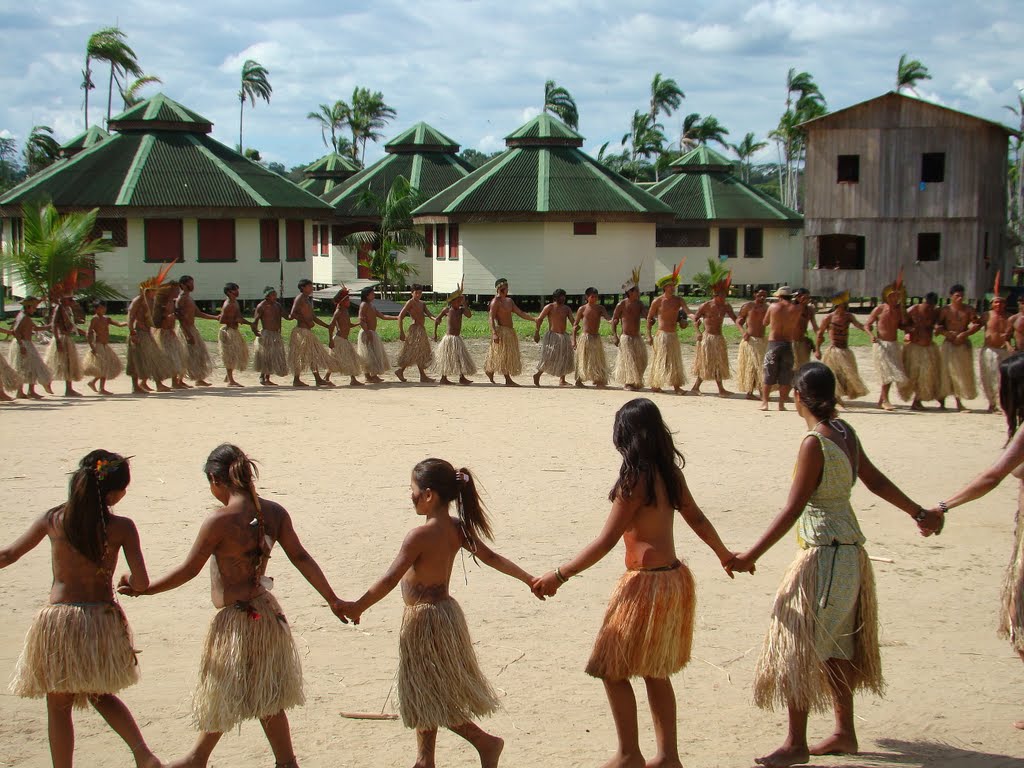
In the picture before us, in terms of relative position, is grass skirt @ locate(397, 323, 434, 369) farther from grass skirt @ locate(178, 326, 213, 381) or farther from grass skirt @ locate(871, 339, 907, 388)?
grass skirt @ locate(871, 339, 907, 388)

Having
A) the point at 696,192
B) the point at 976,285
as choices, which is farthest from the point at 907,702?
the point at 696,192

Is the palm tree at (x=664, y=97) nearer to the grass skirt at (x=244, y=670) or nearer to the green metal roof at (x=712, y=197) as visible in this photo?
the green metal roof at (x=712, y=197)

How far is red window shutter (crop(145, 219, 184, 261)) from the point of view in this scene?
83.5 ft

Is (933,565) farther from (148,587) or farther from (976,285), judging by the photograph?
(976,285)

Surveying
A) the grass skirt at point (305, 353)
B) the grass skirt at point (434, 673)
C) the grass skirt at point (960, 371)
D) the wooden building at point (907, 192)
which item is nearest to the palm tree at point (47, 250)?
the grass skirt at point (305, 353)

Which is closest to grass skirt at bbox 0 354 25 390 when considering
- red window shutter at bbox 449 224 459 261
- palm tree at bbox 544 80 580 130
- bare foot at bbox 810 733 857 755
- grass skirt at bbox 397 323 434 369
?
grass skirt at bbox 397 323 434 369

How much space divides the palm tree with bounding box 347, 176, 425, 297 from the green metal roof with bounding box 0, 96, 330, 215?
2196 millimetres

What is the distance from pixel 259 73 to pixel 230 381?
42139mm

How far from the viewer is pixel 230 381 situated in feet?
49.4

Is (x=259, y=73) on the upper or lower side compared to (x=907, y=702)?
upper

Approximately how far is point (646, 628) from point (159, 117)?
83.7 ft

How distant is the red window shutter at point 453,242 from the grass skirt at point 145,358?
49.8ft

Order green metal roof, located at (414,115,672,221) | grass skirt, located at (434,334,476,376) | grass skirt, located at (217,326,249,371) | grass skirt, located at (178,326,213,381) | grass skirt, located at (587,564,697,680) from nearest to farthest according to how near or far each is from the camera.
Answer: grass skirt, located at (587,564,697,680), grass skirt, located at (178,326,213,381), grass skirt, located at (217,326,249,371), grass skirt, located at (434,334,476,376), green metal roof, located at (414,115,672,221)

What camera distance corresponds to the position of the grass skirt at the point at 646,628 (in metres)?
3.78
